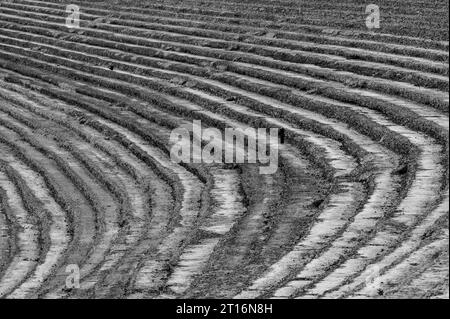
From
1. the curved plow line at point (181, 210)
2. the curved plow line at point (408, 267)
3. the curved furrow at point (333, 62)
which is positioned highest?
the curved furrow at point (333, 62)

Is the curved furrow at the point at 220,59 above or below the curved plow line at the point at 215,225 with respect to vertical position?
above

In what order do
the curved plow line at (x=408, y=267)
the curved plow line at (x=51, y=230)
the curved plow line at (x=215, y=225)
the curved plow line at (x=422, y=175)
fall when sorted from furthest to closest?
the curved plow line at (x=51, y=230) → the curved plow line at (x=215, y=225) → the curved plow line at (x=422, y=175) → the curved plow line at (x=408, y=267)

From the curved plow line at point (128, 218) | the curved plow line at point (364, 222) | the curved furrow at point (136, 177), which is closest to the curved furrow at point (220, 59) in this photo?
the curved plow line at point (364, 222)

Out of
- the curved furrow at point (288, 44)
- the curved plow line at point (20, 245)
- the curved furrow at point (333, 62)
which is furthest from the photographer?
the curved furrow at point (288, 44)

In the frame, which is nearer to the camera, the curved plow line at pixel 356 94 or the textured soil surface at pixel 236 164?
the textured soil surface at pixel 236 164

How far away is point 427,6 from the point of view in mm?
18672

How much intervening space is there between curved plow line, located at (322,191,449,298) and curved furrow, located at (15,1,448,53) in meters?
6.97

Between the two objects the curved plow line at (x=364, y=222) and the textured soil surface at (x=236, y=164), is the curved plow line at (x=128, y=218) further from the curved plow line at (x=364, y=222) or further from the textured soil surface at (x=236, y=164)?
the curved plow line at (x=364, y=222)

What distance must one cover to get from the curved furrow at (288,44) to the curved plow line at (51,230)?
5.01m

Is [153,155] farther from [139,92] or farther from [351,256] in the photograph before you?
[351,256]

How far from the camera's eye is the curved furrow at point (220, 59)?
46.0 feet
